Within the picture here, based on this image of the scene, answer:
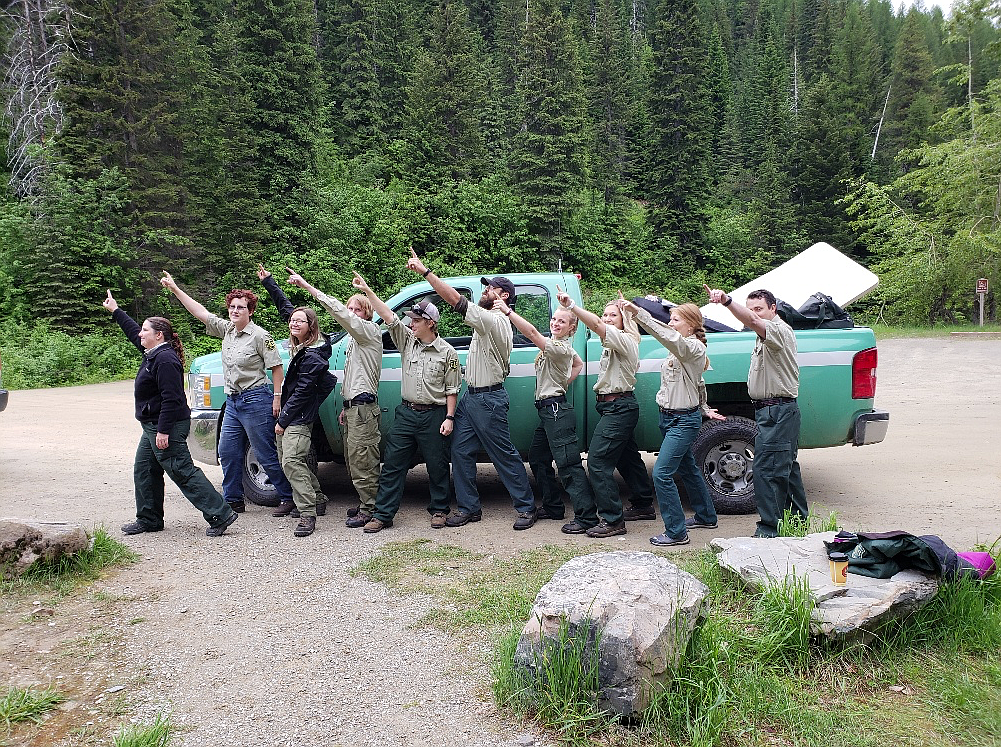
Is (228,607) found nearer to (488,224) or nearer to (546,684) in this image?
(546,684)

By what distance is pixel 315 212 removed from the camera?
26844mm

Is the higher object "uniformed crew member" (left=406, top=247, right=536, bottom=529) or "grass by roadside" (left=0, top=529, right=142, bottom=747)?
"uniformed crew member" (left=406, top=247, right=536, bottom=529)

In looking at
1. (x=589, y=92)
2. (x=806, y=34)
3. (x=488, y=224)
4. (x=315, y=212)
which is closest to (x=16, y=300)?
(x=315, y=212)

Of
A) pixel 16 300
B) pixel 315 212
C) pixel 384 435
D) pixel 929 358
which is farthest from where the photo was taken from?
pixel 315 212

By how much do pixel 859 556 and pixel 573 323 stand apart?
2889 millimetres

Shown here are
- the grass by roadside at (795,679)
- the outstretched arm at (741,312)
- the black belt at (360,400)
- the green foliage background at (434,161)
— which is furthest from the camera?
the green foliage background at (434,161)

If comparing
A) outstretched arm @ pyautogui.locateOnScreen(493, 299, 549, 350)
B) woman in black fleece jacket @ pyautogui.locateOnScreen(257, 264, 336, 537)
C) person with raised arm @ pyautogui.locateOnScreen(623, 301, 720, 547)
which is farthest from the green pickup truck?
outstretched arm @ pyautogui.locateOnScreen(493, 299, 549, 350)

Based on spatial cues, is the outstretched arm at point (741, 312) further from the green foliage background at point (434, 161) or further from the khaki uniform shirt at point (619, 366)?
the green foliage background at point (434, 161)

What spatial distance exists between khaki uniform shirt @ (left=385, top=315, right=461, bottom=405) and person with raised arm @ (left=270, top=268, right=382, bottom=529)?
0.22 m

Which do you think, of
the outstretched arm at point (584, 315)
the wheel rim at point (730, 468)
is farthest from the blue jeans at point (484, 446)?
the wheel rim at point (730, 468)

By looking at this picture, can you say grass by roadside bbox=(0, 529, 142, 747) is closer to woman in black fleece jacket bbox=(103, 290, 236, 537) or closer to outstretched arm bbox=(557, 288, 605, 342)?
woman in black fleece jacket bbox=(103, 290, 236, 537)

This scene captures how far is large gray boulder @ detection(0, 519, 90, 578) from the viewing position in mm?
5539

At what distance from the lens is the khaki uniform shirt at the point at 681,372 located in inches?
237

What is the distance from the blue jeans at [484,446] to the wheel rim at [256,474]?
75.4 inches
